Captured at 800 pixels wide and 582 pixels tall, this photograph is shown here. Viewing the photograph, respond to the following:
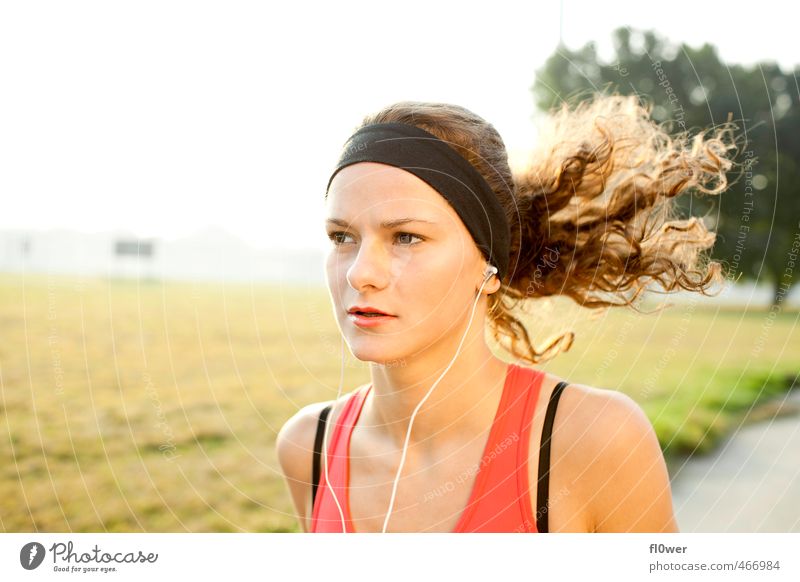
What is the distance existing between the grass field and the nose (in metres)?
0.58

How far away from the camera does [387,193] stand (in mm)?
1244

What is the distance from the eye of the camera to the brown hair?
1.53 meters

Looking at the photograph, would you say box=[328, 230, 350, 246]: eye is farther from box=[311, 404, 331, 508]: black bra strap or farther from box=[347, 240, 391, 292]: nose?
box=[311, 404, 331, 508]: black bra strap

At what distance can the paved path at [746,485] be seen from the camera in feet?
7.02

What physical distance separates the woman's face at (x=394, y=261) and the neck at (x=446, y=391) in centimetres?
7

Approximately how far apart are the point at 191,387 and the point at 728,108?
341 centimetres

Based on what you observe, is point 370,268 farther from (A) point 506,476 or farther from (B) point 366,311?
(A) point 506,476

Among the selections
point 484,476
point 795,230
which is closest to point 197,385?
point 484,476

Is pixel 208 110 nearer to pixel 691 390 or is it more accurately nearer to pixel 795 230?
pixel 691 390

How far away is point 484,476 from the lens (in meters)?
1.26

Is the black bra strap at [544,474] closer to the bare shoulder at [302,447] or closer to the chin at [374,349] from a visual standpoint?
the chin at [374,349]

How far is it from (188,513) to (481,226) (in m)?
1.70

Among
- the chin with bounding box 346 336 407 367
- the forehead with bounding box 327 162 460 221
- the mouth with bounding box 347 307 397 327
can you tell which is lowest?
the chin with bounding box 346 336 407 367

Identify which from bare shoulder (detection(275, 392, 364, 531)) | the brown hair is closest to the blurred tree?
the brown hair
